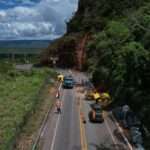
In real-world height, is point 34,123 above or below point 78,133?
above

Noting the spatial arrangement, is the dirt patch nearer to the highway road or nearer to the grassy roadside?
the grassy roadside

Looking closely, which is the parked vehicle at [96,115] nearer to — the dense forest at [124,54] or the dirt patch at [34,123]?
the dense forest at [124,54]

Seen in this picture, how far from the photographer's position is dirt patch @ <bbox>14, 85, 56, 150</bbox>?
36.5 meters

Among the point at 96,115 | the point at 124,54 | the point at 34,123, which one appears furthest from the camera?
the point at 96,115

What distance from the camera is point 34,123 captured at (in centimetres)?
4419

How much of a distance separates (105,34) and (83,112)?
1544 centimetres

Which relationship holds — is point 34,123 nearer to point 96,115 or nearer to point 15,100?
point 96,115

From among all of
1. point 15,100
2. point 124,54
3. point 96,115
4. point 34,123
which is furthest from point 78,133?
point 15,100

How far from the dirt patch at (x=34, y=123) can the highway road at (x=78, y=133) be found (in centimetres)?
81

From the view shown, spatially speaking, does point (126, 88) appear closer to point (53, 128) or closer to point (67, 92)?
point (53, 128)

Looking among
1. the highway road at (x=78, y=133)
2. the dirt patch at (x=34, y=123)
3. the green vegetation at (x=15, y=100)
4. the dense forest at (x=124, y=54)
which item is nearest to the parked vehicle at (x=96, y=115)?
the highway road at (x=78, y=133)

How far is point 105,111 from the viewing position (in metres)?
52.1

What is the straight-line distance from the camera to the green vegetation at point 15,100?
3749cm

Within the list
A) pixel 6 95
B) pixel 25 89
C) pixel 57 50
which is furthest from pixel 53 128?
pixel 57 50
